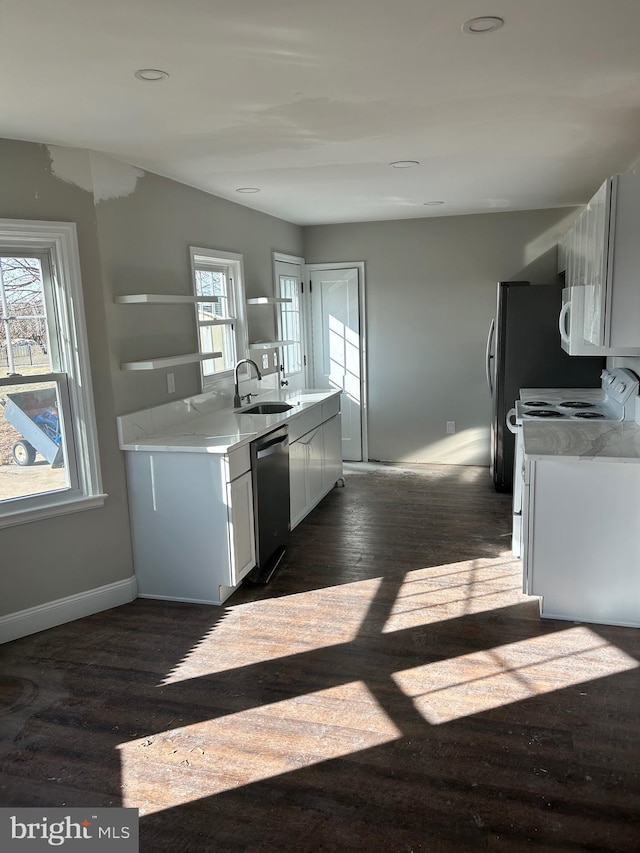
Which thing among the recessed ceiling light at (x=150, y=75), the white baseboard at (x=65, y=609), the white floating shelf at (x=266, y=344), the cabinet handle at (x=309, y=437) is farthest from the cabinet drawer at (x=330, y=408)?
the recessed ceiling light at (x=150, y=75)

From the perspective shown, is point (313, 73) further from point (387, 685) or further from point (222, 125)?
point (387, 685)

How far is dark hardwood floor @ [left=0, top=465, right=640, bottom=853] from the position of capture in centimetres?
193

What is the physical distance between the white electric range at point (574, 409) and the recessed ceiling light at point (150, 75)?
2.49 meters

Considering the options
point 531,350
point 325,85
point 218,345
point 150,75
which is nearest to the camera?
point 150,75

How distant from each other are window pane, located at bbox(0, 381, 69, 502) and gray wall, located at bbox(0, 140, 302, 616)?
188 mm

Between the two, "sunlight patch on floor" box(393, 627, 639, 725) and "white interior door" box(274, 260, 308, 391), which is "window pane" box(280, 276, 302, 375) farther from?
"sunlight patch on floor" box(393, 627, 639, 725)

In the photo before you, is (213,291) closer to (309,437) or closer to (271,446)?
(309,437)

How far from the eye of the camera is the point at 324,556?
4.05m

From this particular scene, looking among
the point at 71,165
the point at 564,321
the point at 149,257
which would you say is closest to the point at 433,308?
the point at 564,321

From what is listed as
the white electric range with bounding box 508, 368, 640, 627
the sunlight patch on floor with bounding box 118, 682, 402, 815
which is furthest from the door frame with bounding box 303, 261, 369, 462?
the sunlight patch on floor with bounding box 118, 682, 402, 815

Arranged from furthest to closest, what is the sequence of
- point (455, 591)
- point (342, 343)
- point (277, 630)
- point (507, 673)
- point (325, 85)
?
point (342, 343), point (455, 591), point (277, 630), point (507, 673), point (325, 85)

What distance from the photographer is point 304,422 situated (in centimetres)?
451

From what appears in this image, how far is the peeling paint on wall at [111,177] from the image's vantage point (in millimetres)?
3188

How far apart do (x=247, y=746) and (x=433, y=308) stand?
4.59m
